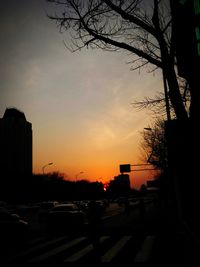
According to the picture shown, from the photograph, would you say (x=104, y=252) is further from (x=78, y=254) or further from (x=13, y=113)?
(x=13, y=113)

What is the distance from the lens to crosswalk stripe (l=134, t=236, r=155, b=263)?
11969 millimetres

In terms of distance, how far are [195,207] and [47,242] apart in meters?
6.33

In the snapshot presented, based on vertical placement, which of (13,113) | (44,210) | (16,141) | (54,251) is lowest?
(54,251)

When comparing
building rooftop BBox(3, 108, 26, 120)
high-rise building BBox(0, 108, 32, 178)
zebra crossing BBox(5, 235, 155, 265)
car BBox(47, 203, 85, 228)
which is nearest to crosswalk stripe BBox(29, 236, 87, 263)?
zebra crossing BBox(5, 235, 155, 265)

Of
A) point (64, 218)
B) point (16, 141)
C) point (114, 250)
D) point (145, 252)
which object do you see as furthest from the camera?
point (16, 141)

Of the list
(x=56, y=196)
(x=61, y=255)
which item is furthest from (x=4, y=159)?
(x=61, y=255)

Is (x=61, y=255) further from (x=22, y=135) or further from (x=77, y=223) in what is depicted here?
(x=22, y=135)

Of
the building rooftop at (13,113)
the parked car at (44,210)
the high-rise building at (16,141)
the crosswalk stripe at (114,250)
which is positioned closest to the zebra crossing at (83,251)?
the crosswalk stripe at (114,250)

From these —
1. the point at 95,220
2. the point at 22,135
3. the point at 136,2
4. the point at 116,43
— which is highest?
the point at 22,135

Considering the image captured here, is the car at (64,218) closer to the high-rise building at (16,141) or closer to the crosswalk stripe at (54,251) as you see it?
the crosswalk stripe at (54,251)

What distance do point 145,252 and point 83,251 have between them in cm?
218

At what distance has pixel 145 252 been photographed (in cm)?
1348

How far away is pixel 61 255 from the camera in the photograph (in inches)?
530

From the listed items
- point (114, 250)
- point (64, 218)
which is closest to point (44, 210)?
point (64, 218)
